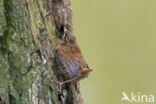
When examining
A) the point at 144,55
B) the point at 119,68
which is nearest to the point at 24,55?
the point at 119,68

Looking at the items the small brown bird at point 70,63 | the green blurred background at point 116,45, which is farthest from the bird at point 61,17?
the green blurred background at point 116,45

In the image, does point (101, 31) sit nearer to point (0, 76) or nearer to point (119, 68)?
point (119, 68)

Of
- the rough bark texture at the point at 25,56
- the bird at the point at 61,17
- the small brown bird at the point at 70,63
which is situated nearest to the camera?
the rough bark texture at the point at 25,56

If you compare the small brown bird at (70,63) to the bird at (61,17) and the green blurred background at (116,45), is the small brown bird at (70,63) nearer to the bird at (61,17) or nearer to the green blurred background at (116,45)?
the bird at (61,17)

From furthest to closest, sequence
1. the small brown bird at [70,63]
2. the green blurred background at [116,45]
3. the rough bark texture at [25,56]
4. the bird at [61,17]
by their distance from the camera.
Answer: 1. the green blurred background at [116,45]
2. the bird at [61,17]
3. the small brown bird at [70,63]
4. the rough bark texture at [25,56]

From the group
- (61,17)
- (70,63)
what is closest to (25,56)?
(70,63)

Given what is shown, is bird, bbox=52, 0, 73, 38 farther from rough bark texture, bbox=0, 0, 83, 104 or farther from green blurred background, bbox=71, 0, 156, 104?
green blurred background, bbox=71, 0, 156, 104
